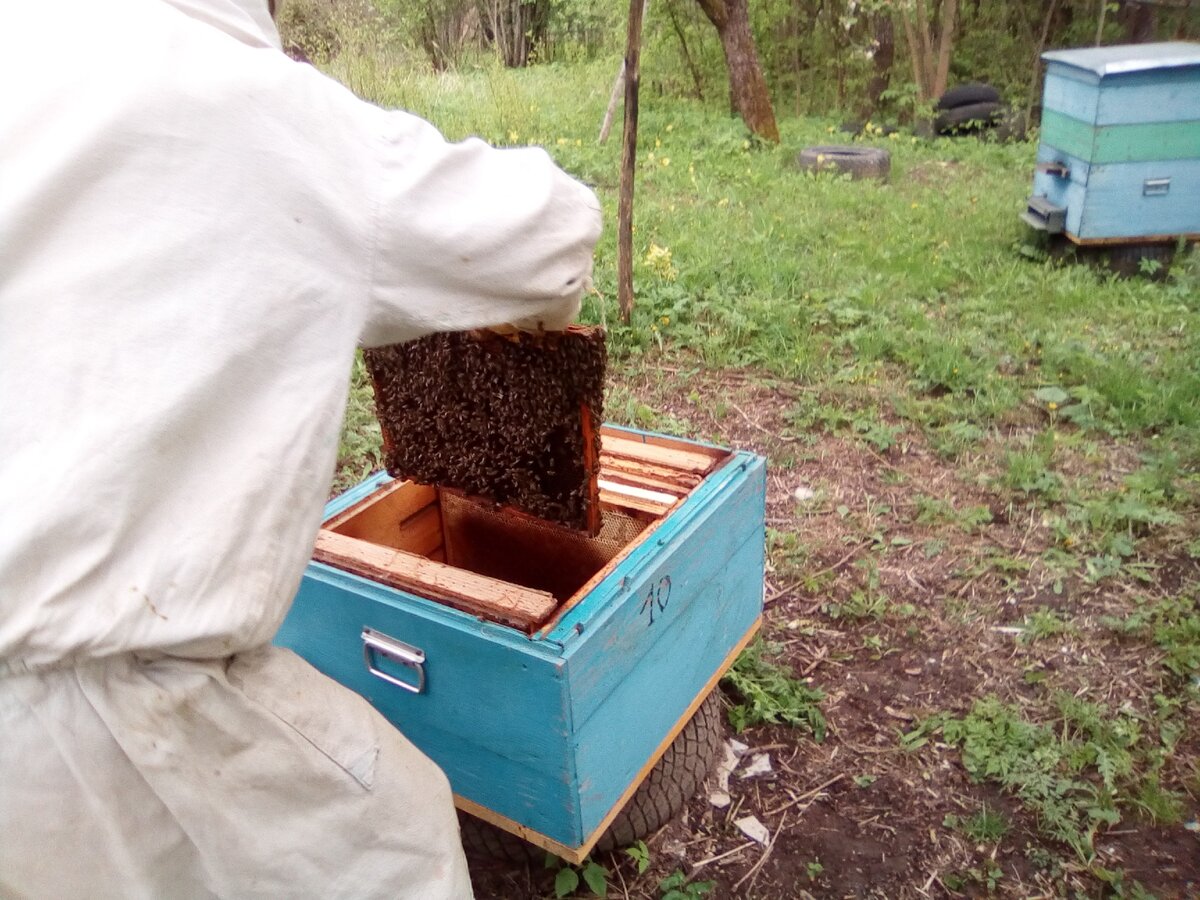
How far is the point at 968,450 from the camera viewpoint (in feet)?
10.1

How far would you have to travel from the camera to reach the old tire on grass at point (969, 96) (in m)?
7.89

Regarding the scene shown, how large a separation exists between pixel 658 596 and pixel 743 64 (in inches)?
260

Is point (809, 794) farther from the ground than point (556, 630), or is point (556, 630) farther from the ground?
point (556, 630)

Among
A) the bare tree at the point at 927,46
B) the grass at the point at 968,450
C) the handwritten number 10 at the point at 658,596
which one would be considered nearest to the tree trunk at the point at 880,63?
the bare tree at the point at 927,46

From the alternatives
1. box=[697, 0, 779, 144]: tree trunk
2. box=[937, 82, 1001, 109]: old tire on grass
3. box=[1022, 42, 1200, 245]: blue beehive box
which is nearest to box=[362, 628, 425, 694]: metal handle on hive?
box=[1022, 42, 1200, 245]: blue beehive box

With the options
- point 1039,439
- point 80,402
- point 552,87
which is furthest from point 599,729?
point 552,87

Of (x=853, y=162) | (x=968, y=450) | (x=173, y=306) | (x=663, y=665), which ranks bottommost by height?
(x=968, y=450)

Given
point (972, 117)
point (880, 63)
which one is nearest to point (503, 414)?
point (972, 117)

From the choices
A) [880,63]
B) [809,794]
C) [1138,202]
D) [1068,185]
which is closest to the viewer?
[809,794]

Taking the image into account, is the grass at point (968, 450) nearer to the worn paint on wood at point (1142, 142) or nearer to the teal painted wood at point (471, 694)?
the worn paint on wood at point (1142, 142)

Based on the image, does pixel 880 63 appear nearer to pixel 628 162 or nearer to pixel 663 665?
pixel 628 162

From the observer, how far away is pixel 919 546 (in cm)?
267

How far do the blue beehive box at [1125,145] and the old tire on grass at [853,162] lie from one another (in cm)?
163

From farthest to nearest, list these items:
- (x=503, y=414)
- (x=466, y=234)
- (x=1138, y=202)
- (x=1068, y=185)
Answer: (x=1068, y=185) → (x=1138, y=202) → (x=503, y=414) → (x=466, y=234)
